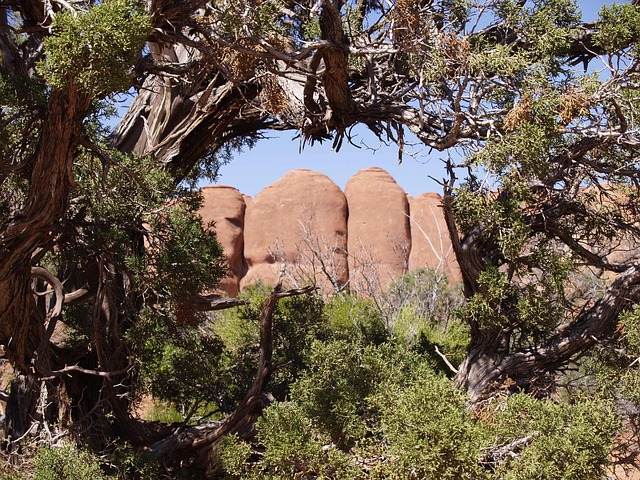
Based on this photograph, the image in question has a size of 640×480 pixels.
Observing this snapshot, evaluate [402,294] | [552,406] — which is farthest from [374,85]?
[402,294]

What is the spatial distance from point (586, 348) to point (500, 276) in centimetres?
111

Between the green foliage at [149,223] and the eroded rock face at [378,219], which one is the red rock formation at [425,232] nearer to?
the eroded rock face at [378,219]

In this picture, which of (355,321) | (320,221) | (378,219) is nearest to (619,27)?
(355,321)

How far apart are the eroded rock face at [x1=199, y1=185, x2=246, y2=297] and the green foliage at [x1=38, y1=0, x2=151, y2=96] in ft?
70.8

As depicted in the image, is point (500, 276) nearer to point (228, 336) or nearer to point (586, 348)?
point (586, 348)

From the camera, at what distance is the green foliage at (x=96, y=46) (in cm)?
484

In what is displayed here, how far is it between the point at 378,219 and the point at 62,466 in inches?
845

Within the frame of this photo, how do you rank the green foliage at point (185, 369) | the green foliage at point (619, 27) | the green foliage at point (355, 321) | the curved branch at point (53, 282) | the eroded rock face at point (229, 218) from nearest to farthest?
1. the green foliage at point (619, 27)
2. the curved branch at point (53, 282)
3. the green foliage at point (185, 369)
4. the green foliage at point (355, 321)
5. the eroded rock face at point (229, 218)

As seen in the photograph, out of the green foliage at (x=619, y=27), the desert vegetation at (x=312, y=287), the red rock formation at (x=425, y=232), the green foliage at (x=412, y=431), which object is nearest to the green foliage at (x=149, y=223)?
the desert vegetation at (x=312, y=287)

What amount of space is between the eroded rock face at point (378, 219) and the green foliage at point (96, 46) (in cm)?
2093

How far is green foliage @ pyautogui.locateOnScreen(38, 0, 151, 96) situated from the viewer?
4836 mm

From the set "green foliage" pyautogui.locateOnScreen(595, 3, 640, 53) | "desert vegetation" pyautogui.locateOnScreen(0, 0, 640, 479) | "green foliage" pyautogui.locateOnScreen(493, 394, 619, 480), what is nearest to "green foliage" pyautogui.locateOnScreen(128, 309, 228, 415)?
"desert vegetation" pyautogui.locateOnScreen(0, 0, 640, 479)

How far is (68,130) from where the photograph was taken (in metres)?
5.74

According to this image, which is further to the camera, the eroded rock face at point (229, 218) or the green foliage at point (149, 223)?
the eroded rock face at point (229, 218)
